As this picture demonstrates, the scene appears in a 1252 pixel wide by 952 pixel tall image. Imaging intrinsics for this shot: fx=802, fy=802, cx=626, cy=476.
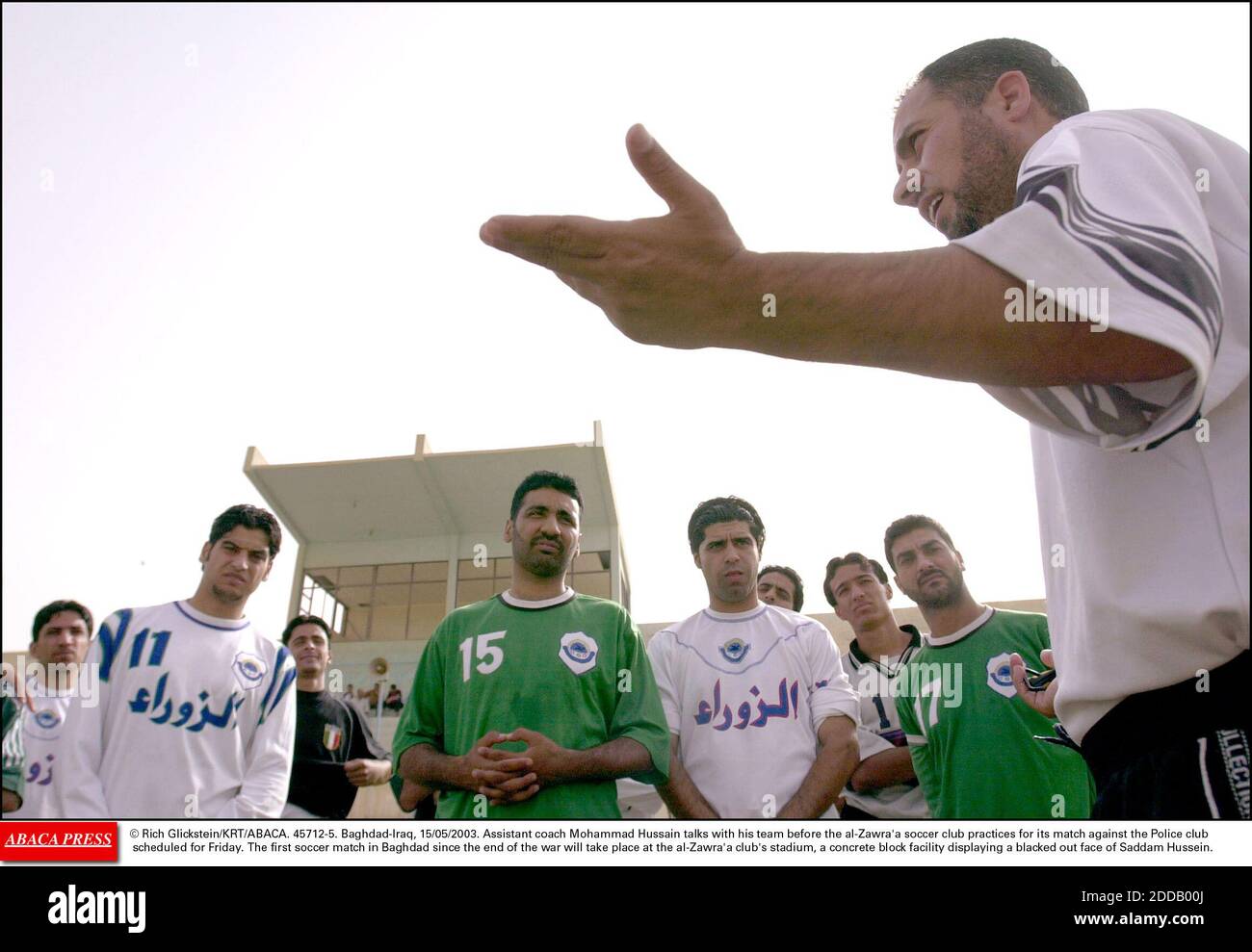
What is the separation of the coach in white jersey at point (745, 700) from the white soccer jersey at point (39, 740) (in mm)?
3855

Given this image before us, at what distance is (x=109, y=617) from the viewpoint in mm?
3684

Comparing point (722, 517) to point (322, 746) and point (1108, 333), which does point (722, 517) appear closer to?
point (322, 746)

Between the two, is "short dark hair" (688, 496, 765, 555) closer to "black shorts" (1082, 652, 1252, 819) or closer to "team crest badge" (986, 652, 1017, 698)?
"team crest badge" (986, 652, 1017, 698)

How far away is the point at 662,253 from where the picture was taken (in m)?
0.84

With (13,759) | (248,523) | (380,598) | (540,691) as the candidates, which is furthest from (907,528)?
(380,598)

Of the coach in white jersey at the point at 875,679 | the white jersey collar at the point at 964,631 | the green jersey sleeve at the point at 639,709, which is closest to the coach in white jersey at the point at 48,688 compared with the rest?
the green jersey sleeve at the point at 639,709

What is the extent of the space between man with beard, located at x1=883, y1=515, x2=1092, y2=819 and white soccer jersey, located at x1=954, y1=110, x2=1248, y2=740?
7.22 ft

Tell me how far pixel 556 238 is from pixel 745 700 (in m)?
2.91

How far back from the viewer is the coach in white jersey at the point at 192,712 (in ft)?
10.9

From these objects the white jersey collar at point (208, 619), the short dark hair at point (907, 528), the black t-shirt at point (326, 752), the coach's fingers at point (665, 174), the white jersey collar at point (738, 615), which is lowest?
the black t-shirt at point (326, 752)

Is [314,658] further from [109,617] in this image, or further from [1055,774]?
[1055,774]

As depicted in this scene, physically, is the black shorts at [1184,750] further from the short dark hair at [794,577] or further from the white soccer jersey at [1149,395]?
the short dark hair at [794,577]
